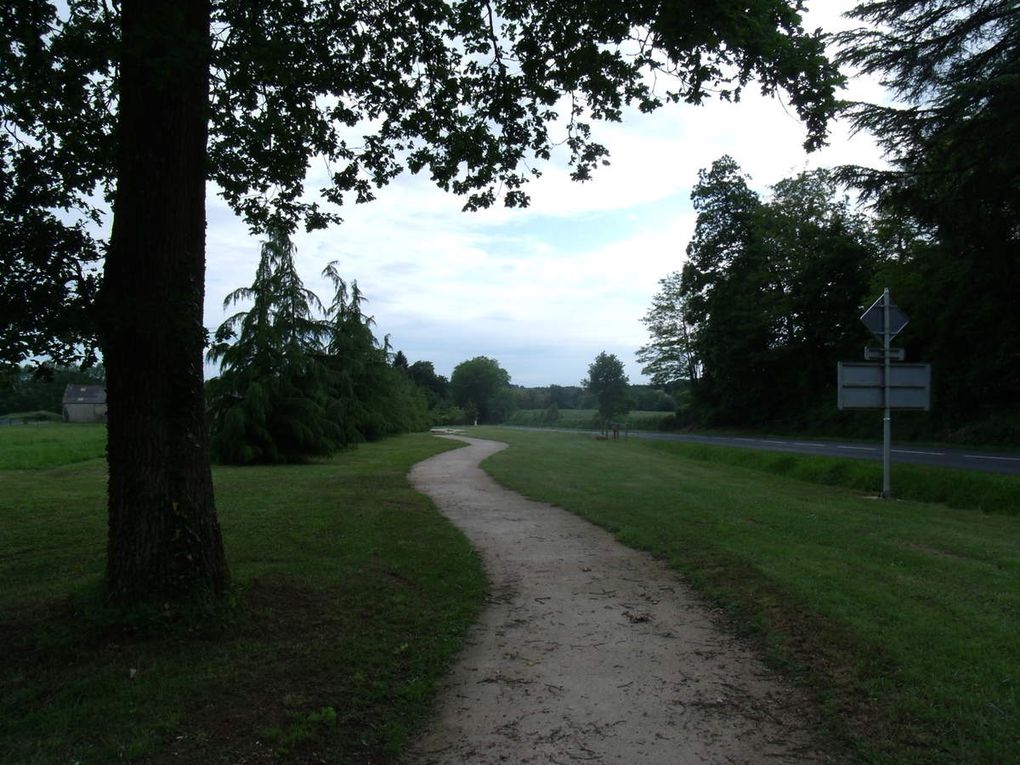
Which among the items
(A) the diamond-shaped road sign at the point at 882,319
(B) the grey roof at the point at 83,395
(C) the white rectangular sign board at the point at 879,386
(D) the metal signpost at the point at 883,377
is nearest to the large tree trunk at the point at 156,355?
(C) the white rectangular sign board at the point at 879,386

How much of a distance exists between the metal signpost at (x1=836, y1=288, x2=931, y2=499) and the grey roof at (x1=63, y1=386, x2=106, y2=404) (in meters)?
107

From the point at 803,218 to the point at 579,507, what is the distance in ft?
134

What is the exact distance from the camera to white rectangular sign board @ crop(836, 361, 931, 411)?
13781 mm

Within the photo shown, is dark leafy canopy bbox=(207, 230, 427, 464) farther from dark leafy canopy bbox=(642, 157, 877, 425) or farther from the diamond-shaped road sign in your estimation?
dark leafy canopy bbox=(642, 157, 877, 425)

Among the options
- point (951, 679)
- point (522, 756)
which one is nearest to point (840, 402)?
point (951, 679)

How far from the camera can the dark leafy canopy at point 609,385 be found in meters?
53.7

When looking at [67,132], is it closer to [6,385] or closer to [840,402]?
[6,385]

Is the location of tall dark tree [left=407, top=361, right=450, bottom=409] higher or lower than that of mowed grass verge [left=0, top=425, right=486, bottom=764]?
higher

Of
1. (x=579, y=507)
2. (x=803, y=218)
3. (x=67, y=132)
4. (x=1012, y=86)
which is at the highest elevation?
(x=803, y=218)

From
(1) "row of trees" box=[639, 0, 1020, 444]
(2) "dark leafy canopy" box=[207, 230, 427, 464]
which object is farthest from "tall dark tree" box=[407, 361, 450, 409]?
(2) "dark leafy canopy" box=[207, 230, 427, 464]

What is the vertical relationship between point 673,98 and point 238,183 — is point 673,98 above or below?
above

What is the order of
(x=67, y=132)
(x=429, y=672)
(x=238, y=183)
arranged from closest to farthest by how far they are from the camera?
(x=429, y=672) < (x=67, y=132) < (x=238, y=183)

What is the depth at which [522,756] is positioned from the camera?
137 inches

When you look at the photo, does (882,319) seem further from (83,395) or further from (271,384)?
(83,395)
